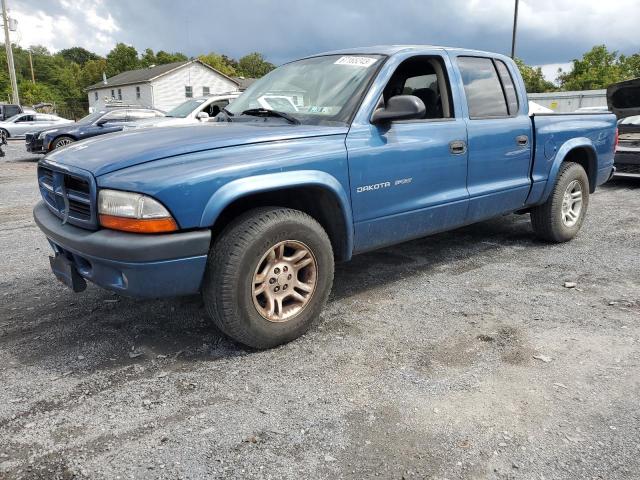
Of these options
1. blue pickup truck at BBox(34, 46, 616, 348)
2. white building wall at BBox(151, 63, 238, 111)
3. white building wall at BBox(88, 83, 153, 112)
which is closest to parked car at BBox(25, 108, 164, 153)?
blue pickup truck at BBox(34, 46, 616, 348)

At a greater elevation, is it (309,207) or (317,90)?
(317,90)

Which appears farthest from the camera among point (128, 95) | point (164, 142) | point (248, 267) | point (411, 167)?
point (128, 95)

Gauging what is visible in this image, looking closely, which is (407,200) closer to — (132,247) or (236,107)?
(236,107)

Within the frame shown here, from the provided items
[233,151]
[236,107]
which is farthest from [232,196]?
[236,107]

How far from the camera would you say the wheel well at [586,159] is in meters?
5.55

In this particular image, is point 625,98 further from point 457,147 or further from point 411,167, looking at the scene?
point 411,167

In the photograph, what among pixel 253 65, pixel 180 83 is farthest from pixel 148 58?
pixel 180 83

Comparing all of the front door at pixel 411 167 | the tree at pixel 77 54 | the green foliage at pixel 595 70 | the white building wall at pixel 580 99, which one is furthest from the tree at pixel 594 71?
the tree at pixel 77 54

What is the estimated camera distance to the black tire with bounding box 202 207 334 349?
Answer: 2.90 metres

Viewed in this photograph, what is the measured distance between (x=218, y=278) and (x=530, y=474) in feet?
5.81

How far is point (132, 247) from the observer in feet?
8.73

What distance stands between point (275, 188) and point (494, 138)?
2.26 meters

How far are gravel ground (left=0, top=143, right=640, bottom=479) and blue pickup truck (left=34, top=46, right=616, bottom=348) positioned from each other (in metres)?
0.45

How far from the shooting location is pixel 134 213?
8.82ft
